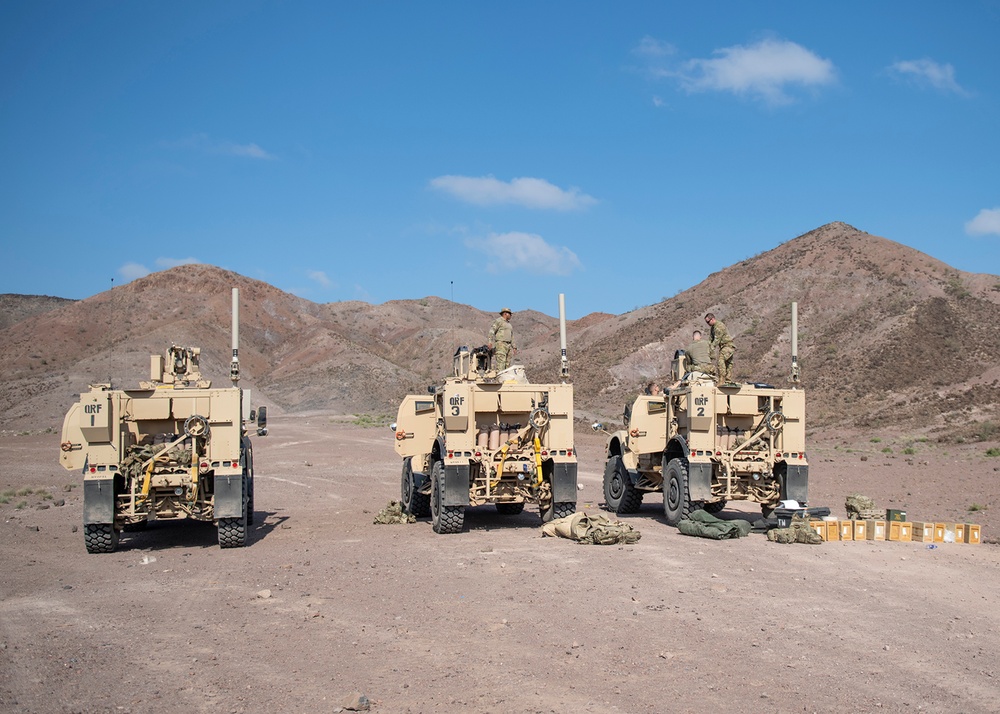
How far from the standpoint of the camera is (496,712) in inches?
257

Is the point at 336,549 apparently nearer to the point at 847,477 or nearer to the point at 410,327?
the point at 847,477

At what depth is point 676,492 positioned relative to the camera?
1565 centimetres

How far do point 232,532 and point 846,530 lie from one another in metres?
9.91

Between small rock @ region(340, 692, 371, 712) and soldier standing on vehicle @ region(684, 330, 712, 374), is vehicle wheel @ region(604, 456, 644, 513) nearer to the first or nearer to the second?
soldier standing on vehicle @ region(684, 330, 712, 374)

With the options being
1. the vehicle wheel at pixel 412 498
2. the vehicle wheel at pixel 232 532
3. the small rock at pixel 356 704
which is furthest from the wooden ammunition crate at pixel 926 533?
the vehicle wheel at pixel 232 532

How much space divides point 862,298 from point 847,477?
42.5m

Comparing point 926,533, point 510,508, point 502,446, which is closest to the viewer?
point 926,533

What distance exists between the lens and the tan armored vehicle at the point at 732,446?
15.0 meters

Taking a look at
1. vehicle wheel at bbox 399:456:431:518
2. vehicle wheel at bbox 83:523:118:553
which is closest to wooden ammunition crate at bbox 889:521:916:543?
vehicle wheel at bbox 399:456:431:518

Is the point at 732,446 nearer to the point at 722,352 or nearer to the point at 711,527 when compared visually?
the point at 722,352

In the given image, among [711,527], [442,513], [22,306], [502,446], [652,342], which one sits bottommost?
[711,527]

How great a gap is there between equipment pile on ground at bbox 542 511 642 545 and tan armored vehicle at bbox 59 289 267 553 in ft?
17.2

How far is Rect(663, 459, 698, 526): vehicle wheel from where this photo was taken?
1526cm

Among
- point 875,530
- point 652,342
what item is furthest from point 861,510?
point 652,342
